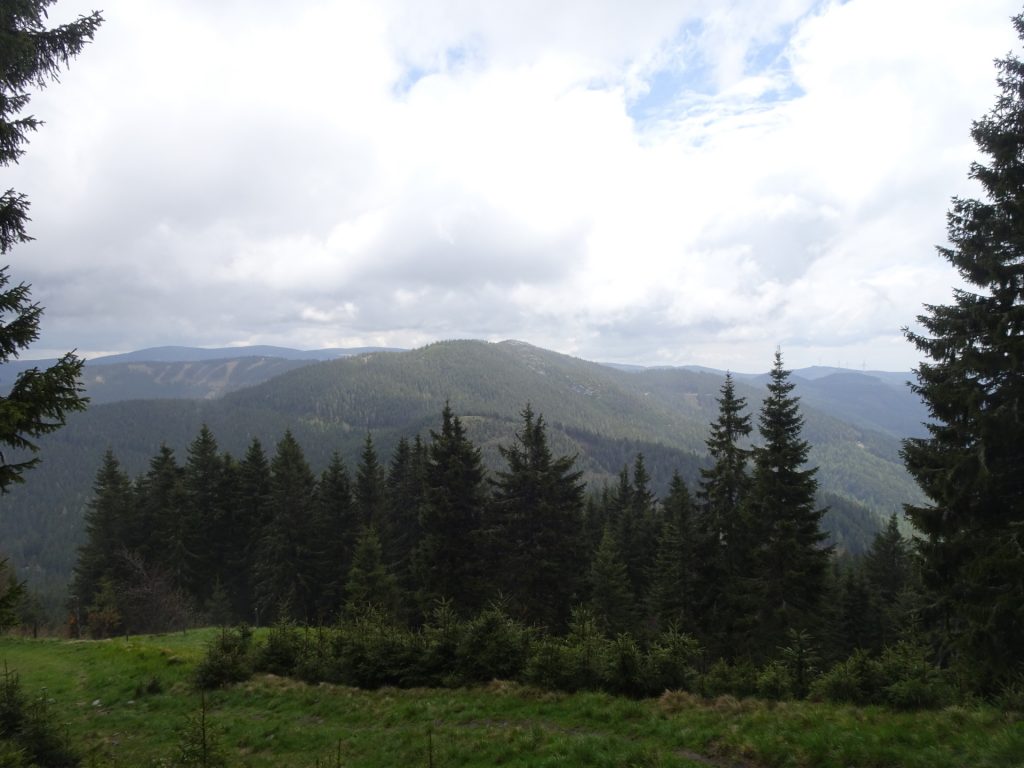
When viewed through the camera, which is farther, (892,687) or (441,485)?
(441,485)

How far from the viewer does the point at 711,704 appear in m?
12.9

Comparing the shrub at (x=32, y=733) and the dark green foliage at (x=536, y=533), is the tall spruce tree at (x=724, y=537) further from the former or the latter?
the shrub at (x=32, y=733)

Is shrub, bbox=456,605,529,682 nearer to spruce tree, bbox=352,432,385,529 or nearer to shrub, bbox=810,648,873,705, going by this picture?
shrub, bbox=810,648,873,705

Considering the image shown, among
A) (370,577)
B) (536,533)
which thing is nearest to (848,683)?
(536,533)

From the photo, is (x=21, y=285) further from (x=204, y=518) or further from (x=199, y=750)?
(x=204, y=518)

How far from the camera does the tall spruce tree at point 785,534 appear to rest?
945 inches

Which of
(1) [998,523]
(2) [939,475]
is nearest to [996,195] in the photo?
(2) [939,475]

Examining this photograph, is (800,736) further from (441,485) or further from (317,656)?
(441,485)

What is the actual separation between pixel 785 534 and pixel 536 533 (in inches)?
513

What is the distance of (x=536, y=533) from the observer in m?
30.5

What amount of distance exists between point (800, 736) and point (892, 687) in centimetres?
316

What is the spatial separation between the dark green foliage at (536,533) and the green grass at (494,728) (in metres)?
14.4

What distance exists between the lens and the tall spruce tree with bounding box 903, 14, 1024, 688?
12664 millimetres

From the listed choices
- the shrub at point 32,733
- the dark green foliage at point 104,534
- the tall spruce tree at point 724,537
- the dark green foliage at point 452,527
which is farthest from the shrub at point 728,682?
the dark green foliage at point 104,534
